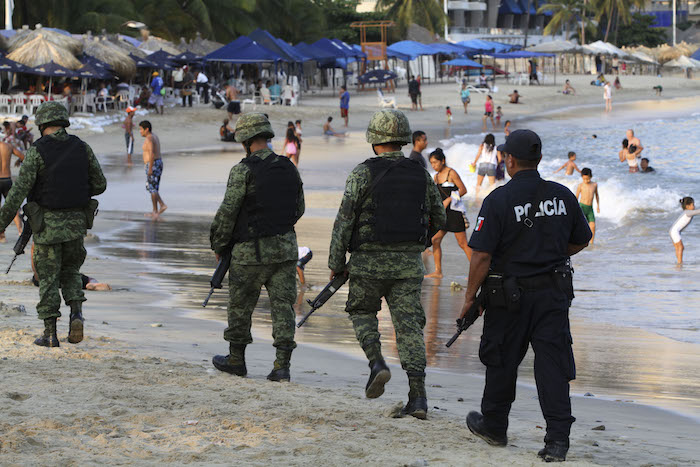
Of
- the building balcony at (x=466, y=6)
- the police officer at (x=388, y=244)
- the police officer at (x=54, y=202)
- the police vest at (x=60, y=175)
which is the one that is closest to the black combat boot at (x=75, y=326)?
the police officer at (x=54, y=202)

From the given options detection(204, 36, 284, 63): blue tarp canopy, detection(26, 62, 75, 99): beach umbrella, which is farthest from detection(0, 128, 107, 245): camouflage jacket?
detection(204, 36, 284, 63): blue tarp canopy

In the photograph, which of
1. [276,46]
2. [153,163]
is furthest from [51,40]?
[153,163]

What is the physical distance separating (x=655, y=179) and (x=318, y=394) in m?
22.7

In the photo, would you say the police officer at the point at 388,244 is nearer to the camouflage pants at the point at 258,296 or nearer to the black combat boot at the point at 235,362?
the camouflage pants at the point at 258,296

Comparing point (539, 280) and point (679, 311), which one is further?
Result: point (679, 311)

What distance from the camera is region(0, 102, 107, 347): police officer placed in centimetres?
660

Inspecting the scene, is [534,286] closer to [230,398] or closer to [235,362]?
[230,398]

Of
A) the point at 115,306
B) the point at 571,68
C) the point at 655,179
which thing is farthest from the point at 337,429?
the point at 571,68

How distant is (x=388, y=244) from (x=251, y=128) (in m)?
1.29

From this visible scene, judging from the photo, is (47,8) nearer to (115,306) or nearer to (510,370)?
(115,306)

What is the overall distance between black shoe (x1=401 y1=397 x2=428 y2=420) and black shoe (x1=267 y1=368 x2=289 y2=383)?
3.43 ft

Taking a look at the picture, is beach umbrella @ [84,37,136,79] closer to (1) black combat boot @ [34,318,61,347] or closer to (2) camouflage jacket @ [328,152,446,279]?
(1) black combat boot @ [34,318,61,347]

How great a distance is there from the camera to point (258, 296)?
6230mm

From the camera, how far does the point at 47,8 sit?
1762 inches
